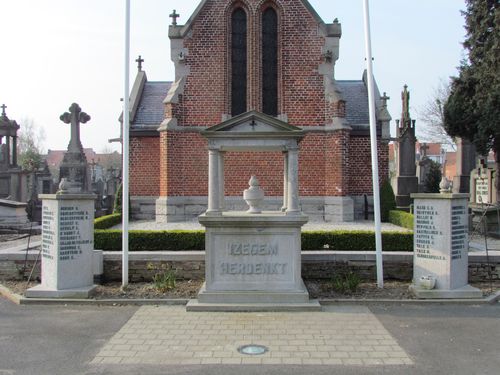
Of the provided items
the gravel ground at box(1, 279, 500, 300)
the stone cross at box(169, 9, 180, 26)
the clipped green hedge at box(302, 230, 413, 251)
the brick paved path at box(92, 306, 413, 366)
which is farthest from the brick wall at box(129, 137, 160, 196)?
the brick paved path at box(92, 306, 413, 366)

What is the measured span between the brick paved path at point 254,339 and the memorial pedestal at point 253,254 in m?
0.58

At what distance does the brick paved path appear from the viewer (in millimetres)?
5156

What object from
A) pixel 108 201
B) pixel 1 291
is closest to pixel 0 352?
pixel 1 291

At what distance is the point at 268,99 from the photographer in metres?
17.1

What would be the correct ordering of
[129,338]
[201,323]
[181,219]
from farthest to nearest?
[181,219], [201,323], [129,338]

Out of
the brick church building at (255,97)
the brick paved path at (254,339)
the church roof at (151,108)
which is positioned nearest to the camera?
the brick paved path at (254,339)

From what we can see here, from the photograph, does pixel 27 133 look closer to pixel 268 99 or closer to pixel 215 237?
pixel 268 99

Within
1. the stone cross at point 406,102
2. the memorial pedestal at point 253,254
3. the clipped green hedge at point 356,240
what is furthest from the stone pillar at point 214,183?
the stone cross at point 406,102

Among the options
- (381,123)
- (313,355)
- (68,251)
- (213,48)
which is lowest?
(313,355)

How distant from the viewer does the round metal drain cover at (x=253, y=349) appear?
535 cm

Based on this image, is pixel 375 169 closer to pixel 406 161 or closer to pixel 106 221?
pixel 106 221

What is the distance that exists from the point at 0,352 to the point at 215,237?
10.8 ft

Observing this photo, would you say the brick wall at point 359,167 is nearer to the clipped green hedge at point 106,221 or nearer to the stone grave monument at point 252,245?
the clipped green hedge at point 106,221

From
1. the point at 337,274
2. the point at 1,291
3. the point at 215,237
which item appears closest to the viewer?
the point at 215,237
